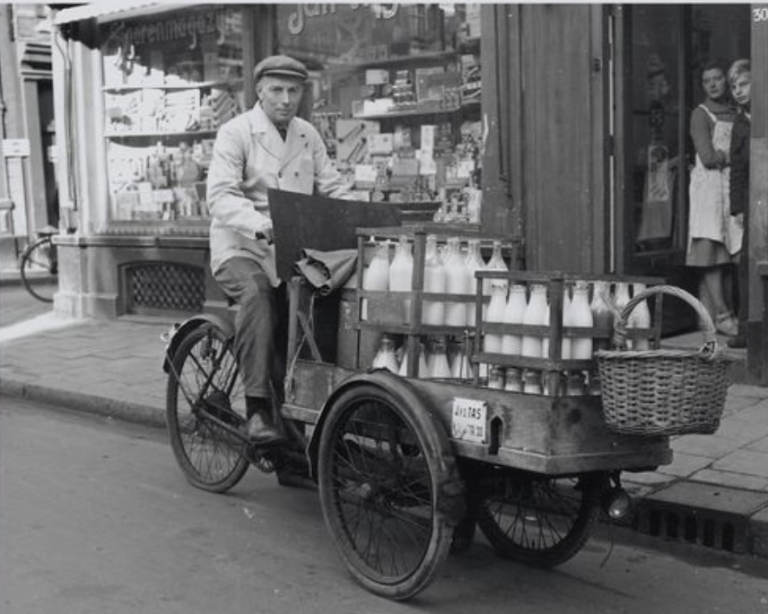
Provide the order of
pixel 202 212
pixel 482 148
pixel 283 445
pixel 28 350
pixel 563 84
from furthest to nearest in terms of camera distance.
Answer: pixel 202 212, pixel 28 350, pixel 482 148, pixel 563 84, pixel 283 445

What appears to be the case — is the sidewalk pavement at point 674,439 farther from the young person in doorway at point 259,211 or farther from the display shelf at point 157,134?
the display shelf at point 157,134

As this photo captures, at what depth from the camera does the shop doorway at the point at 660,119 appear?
7.30 metres

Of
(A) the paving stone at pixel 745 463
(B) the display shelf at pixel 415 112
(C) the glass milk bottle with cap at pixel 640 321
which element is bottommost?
(A) the paving stone at pixel 745 463

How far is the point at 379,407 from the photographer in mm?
3756

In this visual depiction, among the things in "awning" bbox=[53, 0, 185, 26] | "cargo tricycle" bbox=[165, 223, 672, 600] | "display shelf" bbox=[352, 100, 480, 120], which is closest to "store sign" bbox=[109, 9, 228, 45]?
"awning" bbox=[53, 0, 185, 26]

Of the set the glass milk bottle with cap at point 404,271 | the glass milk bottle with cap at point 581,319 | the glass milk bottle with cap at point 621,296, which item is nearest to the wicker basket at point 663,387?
the glass milk bottle with cap at point 581,319

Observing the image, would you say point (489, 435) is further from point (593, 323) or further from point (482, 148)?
point (482, 148)

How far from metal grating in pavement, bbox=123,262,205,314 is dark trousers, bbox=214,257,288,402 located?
5.70 metres

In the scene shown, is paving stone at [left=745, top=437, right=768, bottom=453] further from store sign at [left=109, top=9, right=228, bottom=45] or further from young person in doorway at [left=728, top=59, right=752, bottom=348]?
store sign at [left=109, top=9, right=228, bottom=45]

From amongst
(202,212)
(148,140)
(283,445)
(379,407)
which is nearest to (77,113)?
(148,140)

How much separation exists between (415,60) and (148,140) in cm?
356

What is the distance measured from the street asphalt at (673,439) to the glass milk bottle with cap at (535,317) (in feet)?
4.71

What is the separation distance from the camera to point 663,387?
3.11 meters

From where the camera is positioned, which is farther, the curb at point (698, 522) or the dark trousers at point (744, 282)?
the dark trousers at point (744, 282)
